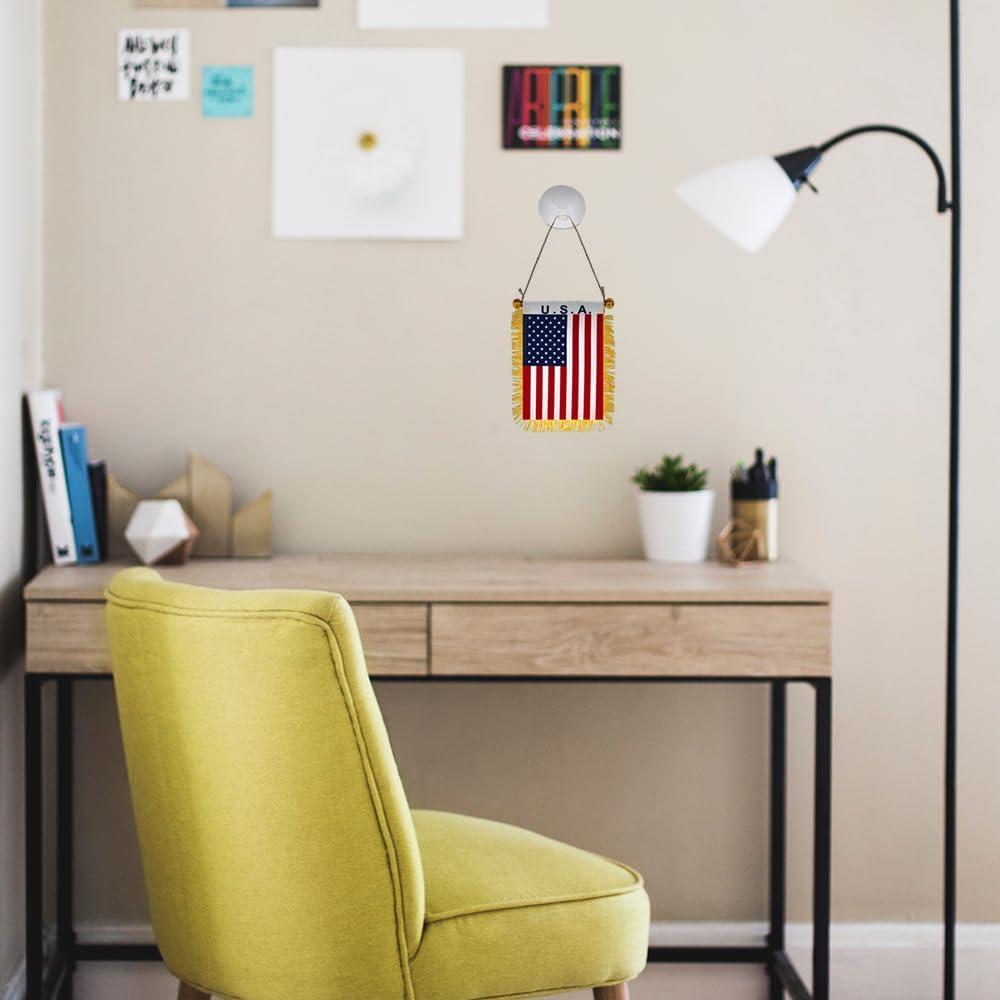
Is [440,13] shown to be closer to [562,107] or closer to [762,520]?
[562,107]

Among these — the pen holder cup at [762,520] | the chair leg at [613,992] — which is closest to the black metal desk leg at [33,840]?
the chair leg at [613,992]

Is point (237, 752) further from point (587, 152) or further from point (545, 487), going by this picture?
point (587, 152)

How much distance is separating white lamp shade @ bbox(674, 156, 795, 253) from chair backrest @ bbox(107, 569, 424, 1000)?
0.81 meters

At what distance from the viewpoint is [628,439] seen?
7.47 ft

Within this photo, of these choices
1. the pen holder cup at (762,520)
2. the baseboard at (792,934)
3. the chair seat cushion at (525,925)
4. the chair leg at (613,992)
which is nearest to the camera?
the chair seat cushion at (525,925)

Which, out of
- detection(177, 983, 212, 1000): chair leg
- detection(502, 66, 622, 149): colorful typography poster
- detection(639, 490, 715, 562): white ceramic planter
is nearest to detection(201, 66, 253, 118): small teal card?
detection(502, 66, 622, 149): colorful typography poster

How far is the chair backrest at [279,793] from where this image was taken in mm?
1320

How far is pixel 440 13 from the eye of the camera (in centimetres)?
221

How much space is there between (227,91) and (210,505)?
0.79m

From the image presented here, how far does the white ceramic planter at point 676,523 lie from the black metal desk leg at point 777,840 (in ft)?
1.10

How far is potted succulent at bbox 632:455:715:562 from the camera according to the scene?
2135 millimetres

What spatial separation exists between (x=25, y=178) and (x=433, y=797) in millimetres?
1401

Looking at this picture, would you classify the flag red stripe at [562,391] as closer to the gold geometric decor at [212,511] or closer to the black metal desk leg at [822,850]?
the black metal desk leg at [822,850]

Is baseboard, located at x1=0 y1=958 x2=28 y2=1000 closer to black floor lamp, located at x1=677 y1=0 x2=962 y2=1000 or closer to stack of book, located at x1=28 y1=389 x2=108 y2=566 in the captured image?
stack of book, located at x1=28 y1=389 x2=108 y2=566
